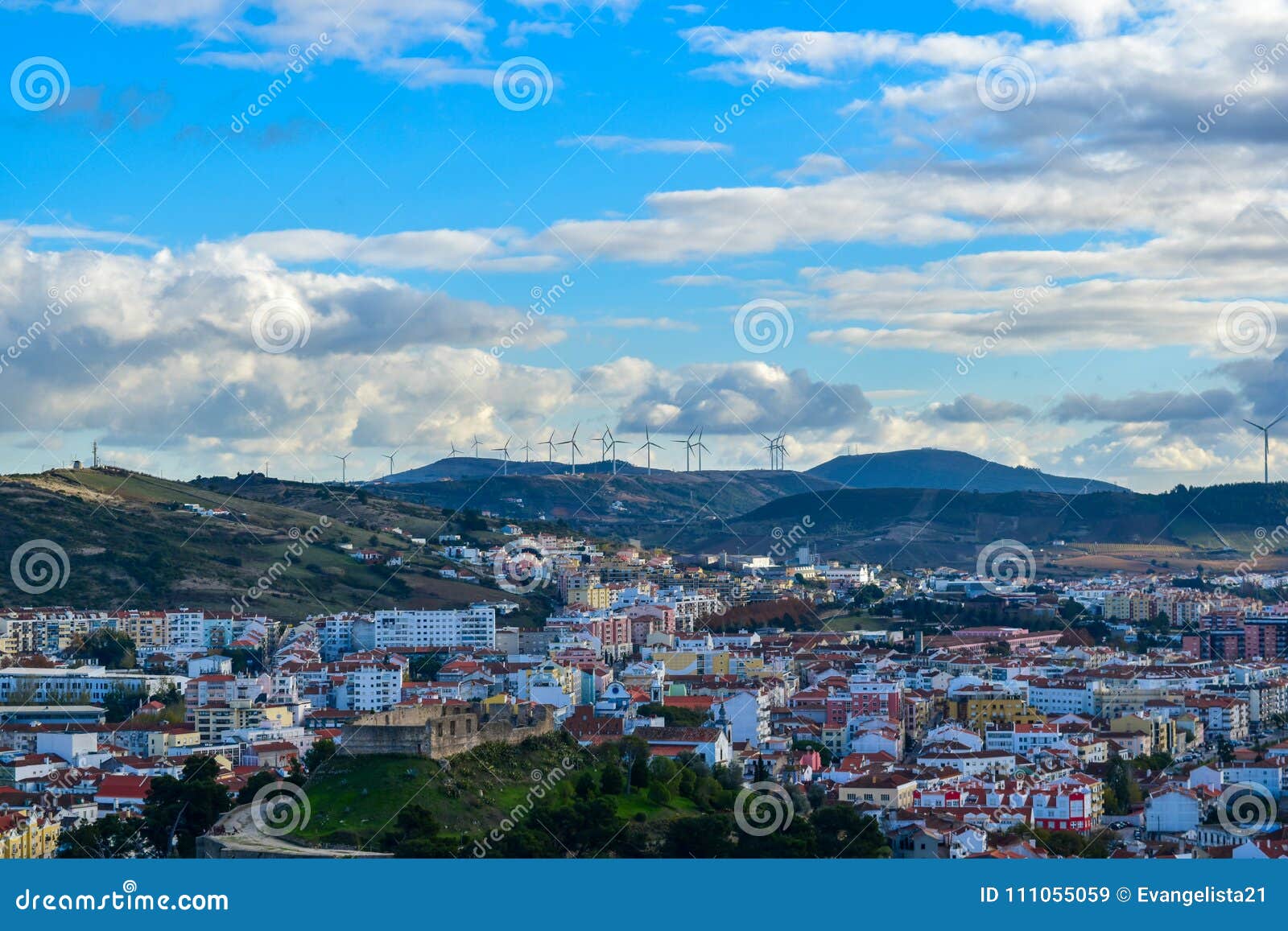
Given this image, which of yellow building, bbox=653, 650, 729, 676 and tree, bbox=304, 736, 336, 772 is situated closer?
tree, bbox=304, 736, 336, 772

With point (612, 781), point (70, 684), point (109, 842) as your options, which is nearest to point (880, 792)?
point (612, 781)

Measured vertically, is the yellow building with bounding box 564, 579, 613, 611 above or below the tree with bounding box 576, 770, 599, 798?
above

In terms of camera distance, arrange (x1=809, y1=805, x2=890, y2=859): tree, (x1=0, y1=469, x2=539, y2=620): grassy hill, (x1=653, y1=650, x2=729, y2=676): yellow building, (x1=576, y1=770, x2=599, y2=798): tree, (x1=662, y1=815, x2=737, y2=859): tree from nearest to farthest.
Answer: (x1=662, y1=815, x2=737, y2=859): tree → (x1=809, y1=805, x2=890, y2=859): tree → (x1=576, y1=770, x2=599, y2=798): tree → (x1=653, y1=650, x2=729, y2=676): yellow building → (x1=0, y1=469, x2=539, y2=620): grassy hill

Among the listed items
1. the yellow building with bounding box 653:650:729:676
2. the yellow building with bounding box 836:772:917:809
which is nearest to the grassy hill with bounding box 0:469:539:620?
the yellow building with bounding box 653:650:729:676

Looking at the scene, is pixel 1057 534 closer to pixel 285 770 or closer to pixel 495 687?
pixel 495 687

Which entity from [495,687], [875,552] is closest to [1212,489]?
[875,552]

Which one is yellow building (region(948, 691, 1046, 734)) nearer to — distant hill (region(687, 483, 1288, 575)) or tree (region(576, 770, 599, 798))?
tree (region(576, 770, 599, 798))

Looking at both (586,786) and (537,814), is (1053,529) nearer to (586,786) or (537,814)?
(586,786)

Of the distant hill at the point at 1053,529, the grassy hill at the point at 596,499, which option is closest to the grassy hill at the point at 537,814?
the distant hill at the point at 1053,529
